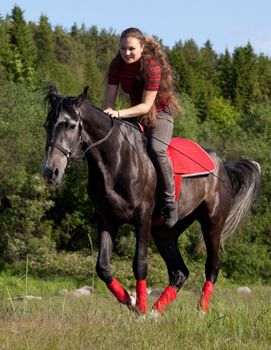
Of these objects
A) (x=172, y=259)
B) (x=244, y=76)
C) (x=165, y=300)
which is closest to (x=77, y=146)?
(x=165, y=300)

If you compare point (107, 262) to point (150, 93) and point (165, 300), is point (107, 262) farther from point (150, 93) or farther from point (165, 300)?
point (150, 93)

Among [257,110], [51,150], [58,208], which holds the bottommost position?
[58,208]

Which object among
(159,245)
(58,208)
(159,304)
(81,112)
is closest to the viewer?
(81,112)

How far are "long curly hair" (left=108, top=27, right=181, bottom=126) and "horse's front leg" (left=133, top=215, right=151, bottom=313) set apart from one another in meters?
1.19

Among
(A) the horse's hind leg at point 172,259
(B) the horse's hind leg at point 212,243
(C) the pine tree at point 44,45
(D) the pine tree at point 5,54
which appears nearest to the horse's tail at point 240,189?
(B) the horse's hind leg at point 212,243

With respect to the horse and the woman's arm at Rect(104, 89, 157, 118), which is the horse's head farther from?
the woman's arm at Rect(104, 89, 157, 118)

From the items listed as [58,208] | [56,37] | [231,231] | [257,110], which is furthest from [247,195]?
[56,37]

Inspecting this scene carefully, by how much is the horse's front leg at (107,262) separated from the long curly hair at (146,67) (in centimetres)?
134

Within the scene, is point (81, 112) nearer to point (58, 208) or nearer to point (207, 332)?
point (207, 332)

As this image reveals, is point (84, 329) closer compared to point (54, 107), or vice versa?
point (84, 329)

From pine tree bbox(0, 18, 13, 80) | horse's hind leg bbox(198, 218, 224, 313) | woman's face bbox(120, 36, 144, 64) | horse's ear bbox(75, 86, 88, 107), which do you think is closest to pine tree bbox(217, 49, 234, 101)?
pine tree bbox(0, 18, 13, 80)

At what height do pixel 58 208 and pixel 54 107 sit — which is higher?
pixel 54 107

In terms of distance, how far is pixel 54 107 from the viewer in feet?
23.3

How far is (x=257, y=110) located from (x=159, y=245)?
51.4m
